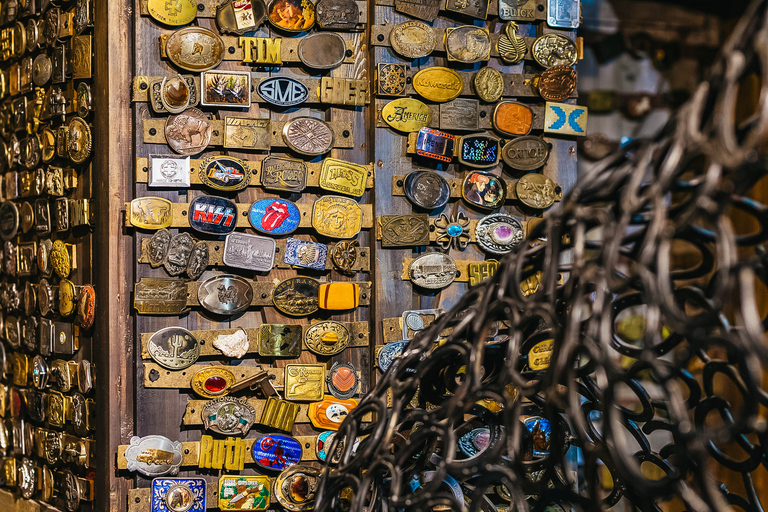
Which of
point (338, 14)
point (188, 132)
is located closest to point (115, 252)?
point (188, 132)

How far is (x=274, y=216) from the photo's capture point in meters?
Answer: 2.15

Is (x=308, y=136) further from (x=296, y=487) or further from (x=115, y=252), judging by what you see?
(x=296, y=487)

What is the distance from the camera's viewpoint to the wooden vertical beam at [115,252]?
6.84 ft

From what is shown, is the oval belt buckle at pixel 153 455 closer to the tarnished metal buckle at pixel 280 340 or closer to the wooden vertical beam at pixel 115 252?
the wooden vertical beam at pixel 115 252

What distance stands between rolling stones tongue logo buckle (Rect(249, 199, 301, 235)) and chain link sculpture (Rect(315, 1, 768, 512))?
0.97 meters

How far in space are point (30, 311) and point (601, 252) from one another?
7.80 ft

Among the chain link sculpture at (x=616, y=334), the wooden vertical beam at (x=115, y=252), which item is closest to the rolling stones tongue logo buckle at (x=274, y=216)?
the wooden vertical beam at (x=115, y=252)

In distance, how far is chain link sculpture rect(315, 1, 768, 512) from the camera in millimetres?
750

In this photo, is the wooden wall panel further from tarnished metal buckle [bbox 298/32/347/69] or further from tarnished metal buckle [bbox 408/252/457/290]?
tarnished metal buckle [bbox 408/252/457/290]

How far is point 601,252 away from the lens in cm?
83

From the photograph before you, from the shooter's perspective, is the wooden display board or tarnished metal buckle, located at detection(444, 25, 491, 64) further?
tarnished metal buckle, located at detection(444, 25, 491, 64)

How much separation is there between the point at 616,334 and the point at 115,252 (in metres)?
1.55

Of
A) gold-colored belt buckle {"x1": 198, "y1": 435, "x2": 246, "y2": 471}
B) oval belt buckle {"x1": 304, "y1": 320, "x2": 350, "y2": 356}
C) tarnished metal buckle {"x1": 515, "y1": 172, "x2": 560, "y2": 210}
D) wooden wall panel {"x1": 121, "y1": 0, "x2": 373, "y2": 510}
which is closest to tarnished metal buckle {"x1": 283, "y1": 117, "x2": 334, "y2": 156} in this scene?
wooden wall panel {"x1": 121, "y1": 0, "x2": 373, "y2": 510}

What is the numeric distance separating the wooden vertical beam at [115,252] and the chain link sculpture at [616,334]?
111cm
